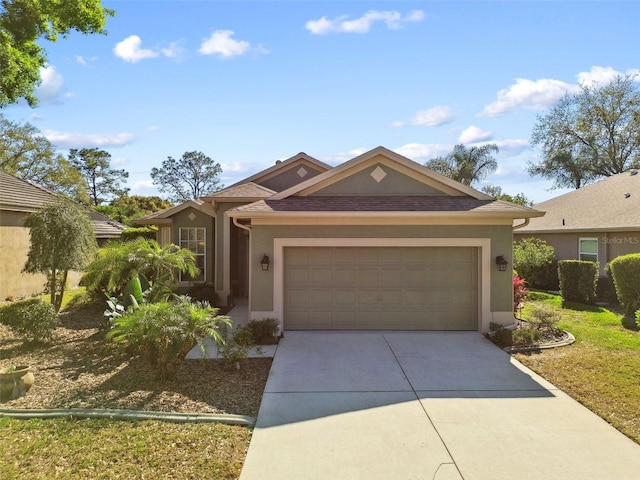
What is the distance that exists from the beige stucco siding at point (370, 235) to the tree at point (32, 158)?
3143cm

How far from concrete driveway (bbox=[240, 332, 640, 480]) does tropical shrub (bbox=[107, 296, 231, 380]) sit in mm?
1494

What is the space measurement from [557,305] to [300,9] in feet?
39.6

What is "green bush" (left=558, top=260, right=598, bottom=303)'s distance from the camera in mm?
13227

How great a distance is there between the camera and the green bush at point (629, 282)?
1091cm

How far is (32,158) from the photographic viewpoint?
1314 inches

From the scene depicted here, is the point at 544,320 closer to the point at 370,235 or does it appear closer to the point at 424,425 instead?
the point at 370,235

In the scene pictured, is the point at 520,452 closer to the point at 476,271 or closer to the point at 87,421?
the point at 87,421

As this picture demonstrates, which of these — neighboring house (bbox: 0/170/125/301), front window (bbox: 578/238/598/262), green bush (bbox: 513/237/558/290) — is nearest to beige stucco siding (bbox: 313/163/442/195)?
green bush (bbox: 513/237/558/290)

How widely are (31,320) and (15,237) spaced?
7.38m

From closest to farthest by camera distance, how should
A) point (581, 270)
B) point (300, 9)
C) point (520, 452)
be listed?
point (520, 452)
point (300, 9)
point (581, 270)

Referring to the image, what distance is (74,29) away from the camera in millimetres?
12789

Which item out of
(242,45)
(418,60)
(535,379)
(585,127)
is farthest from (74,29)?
(585,127)

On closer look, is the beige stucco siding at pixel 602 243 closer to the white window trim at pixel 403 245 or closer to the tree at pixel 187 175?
the white window trim at pixel 403 245

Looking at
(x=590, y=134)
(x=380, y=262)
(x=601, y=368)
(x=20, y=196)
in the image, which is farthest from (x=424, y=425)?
(x=590, y=134)
